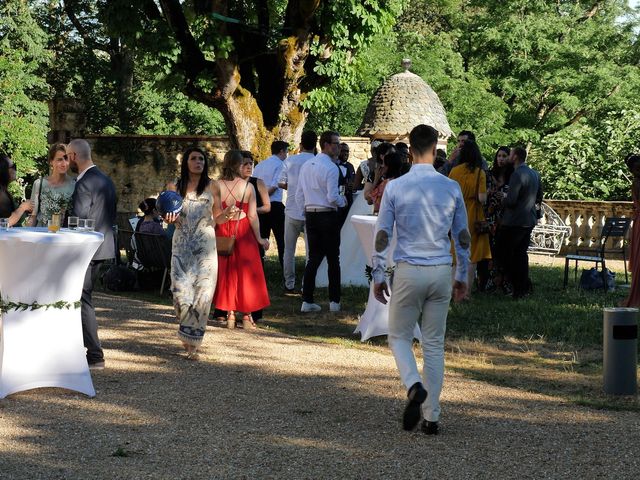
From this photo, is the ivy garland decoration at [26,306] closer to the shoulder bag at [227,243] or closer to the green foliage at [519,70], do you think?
the shoulder bag at [227,243]

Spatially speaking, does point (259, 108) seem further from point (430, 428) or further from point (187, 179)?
point (430, 428)

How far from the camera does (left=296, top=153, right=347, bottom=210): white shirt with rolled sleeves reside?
13.2 metres

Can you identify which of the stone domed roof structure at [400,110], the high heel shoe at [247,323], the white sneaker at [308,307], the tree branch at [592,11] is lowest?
the high heel shoe at [247,323]

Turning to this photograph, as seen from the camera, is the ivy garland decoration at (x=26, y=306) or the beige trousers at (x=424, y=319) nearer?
the beige trousers at (x=424, y=319)

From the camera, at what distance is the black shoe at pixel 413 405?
23.1 feet

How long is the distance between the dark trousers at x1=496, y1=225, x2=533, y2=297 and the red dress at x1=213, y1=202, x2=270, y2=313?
4.15m

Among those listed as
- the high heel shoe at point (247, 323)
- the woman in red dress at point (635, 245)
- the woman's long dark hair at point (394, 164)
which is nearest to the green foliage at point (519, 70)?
the woman in red dress at point (635, 245)

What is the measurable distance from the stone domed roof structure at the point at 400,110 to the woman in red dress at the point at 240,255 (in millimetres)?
18122

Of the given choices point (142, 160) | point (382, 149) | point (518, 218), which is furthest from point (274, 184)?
point (142, 160)

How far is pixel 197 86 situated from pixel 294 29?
2267 millimetres

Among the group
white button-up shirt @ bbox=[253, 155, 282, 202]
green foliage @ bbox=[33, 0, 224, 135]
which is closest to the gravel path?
white button-up shirt @ bbox=[253, 155, 282, 202]

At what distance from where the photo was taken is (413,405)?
7129 millimetres

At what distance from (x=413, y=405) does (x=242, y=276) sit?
5.16 meters

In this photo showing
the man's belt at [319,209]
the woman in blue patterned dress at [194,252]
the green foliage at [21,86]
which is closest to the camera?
the woman in blue patterned dress at [194,252]
